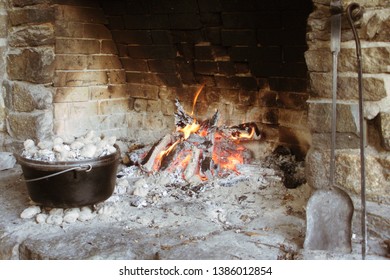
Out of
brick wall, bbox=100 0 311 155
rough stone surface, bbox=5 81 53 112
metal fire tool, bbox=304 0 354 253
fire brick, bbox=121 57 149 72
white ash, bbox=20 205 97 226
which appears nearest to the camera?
metal fire tool, bbox=304 0 354 253

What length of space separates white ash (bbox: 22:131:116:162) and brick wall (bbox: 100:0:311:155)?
1.26m

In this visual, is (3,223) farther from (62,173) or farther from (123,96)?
(123,96)

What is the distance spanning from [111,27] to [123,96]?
65 centimetres

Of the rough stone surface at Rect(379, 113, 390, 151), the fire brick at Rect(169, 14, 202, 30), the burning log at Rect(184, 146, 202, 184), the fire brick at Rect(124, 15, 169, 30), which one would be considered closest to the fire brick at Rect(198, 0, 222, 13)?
the fire brick at Rect(169, 14, 202, 30)

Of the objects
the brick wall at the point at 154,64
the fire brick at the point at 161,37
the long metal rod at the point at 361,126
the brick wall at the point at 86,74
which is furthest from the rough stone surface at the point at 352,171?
the brick wall at the point at 86,74

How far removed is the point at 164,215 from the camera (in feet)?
9.66

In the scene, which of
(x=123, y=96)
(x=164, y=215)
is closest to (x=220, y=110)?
(x=123, y=96)

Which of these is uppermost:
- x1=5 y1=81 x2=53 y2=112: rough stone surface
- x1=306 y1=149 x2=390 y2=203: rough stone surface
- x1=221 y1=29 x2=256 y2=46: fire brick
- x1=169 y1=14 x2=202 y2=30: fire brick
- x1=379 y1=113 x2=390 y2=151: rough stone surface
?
x1=169 y1=14 x2=202 y2=30: fire brick

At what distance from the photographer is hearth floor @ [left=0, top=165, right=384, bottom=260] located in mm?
2453

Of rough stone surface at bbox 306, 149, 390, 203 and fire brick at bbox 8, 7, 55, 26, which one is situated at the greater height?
fire brick at bbox 8, 7, 55, 26

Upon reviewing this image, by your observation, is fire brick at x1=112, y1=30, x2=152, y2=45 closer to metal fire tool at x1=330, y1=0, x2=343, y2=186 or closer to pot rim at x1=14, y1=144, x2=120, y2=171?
pot rim at x1=14, y1=144, x2=120, y2=171

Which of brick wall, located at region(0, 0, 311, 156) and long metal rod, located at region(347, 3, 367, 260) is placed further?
brick wall, located at region(0, 0, 311, 156)

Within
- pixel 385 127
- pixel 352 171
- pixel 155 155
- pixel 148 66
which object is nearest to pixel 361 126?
pixel 385 127

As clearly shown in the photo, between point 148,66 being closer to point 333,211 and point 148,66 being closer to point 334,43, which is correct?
point 334,43
